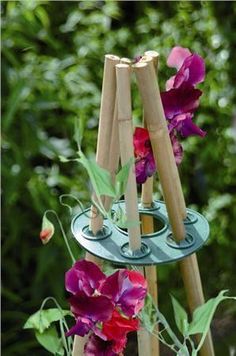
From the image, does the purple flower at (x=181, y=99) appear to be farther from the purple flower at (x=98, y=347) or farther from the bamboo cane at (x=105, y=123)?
the purple flower at (x=98, y=347)

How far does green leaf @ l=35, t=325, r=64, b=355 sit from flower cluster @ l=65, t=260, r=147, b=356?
5.8 inches

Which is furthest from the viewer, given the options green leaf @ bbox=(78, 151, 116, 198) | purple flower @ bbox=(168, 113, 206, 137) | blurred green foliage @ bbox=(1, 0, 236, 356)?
blurred green foliage @ bbox=(1, 0, 236, 356)

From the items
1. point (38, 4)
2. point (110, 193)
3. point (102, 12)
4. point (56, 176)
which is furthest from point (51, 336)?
point (102, 12)

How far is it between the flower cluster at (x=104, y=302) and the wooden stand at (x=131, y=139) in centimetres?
7

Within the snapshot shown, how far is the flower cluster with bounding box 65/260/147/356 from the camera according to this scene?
1.06 m

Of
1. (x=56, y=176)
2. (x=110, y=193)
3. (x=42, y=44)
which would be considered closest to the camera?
(x=110, y=193)

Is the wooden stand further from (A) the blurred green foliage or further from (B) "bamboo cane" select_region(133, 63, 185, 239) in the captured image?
(A) the blurred green foliage

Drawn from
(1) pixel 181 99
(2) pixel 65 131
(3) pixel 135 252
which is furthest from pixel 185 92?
(2) pixel 65 131

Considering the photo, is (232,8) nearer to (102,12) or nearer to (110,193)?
(102,12)

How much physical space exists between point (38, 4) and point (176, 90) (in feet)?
2.85

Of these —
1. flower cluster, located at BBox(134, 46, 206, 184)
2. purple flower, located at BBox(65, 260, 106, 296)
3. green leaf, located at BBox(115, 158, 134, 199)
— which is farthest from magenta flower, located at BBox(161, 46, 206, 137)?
purple flower, located at BBox(65, 260, 106, 296)

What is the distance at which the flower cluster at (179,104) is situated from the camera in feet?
3.72

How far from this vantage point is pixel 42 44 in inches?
80.7

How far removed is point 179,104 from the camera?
3.76 ft
